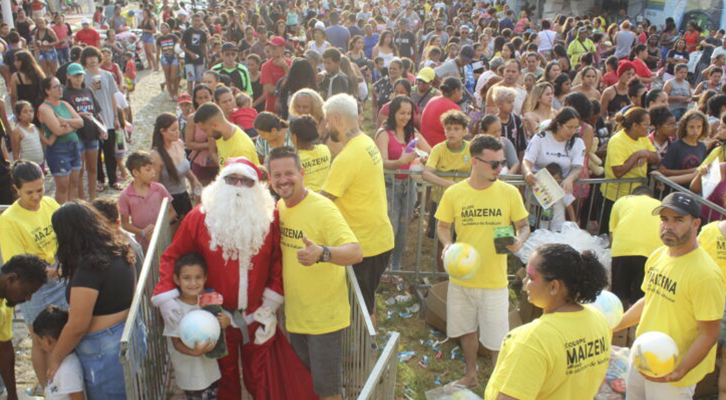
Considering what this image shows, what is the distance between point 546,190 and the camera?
243 inches

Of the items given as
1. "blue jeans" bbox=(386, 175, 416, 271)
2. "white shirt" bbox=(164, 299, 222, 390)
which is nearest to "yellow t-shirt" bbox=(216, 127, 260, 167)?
"blue jeans" bbox=(386, 175, 416, 271)

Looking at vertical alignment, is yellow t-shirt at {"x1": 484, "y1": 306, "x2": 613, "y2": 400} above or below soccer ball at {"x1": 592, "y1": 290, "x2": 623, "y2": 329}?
above

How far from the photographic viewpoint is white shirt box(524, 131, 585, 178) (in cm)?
651

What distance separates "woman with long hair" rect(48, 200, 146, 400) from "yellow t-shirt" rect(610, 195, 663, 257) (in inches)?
Result: 152

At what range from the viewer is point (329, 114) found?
193 inches

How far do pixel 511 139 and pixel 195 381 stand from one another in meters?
4.85

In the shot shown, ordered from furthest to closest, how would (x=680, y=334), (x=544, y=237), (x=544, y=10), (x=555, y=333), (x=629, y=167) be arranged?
(x=544, y=10) < (x=629, y=167) < (x=544, y=237) < (x=680, y=334) < (x=555, y=333)

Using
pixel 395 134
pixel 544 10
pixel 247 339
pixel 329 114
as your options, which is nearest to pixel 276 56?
pixel 395 134

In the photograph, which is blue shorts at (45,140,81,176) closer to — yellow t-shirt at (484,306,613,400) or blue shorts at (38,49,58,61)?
yellow t-shirt at (484,306,613,400)

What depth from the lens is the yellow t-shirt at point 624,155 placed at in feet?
21.5

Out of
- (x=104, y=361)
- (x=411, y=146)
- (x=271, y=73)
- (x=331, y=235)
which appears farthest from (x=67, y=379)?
(x=271, y=73)

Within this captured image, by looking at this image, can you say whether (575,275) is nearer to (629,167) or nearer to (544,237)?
(544,237)

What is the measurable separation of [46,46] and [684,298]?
15033 millimetres

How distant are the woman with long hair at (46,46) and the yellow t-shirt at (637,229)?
13647 millimetres
